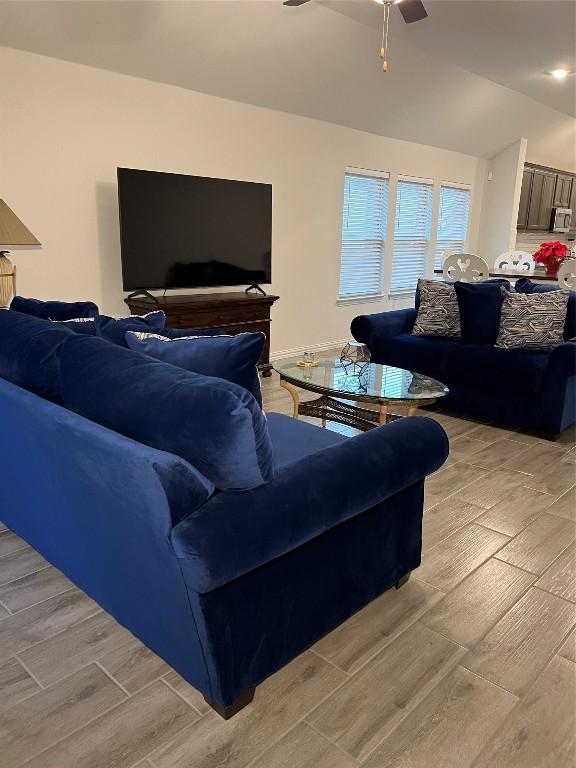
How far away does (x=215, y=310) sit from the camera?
4.93 meters

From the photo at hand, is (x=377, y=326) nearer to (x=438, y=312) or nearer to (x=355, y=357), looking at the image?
(x=438, y=312)

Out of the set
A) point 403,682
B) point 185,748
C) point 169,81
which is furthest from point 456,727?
point 169,81

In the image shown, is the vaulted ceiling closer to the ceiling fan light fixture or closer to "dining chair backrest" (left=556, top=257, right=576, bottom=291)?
the ceiling fan light fixture

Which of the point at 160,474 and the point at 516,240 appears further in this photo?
the point at 516,240

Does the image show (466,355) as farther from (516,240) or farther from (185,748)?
(516,240)

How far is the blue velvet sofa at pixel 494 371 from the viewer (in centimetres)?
387

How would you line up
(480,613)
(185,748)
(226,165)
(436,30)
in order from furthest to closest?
(226,165) < (436,30) < (480,613) < (185,748)

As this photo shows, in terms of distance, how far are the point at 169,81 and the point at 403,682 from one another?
464 centimetres

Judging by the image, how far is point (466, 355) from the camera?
13.9 ft

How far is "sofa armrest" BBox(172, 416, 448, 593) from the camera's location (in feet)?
4.55

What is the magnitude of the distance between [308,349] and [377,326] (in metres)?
2.00

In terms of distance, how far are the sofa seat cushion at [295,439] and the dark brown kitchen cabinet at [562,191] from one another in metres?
9.12

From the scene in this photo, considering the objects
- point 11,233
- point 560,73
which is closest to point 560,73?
point 560,73

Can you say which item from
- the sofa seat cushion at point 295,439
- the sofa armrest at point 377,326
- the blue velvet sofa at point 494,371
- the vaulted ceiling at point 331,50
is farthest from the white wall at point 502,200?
the sofa seat cushion at point 295,439
